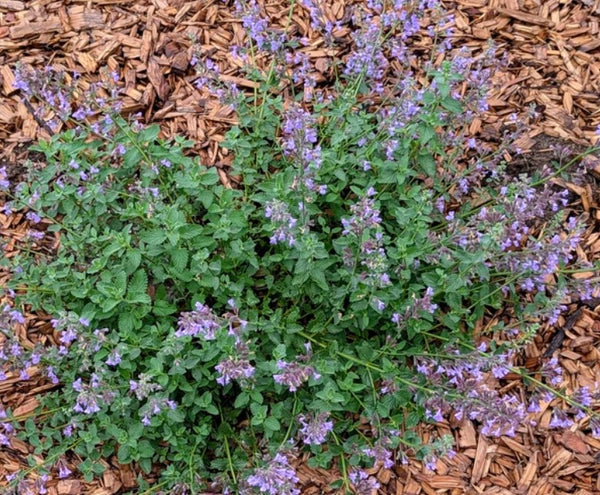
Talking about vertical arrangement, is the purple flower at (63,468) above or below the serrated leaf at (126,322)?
below

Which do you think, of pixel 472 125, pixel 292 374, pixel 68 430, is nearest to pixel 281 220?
pixel 292 374

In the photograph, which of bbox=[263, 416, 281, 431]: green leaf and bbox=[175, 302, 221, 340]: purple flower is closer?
bbox=[175, 302, 221, 340]: purple flower

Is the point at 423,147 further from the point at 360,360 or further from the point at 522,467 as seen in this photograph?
the point at 522,467

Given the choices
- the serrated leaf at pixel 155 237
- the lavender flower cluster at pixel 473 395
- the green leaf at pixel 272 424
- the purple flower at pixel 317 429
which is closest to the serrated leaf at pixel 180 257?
the serrated leaf at pixel 155 237

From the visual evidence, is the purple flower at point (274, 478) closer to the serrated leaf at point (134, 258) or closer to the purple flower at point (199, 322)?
the purple flower at point (199, 322)

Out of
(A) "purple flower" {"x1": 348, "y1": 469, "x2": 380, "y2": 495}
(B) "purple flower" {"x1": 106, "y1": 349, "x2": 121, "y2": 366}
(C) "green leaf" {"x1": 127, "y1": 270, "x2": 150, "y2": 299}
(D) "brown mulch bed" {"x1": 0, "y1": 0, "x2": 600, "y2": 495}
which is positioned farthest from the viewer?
(D) "brown mulch bed" {"x1": 0, "y1": 0, "x2": 600, "y2": 495}

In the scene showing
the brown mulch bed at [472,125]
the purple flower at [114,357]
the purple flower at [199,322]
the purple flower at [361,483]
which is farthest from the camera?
the brown mulch bed at [472,125]

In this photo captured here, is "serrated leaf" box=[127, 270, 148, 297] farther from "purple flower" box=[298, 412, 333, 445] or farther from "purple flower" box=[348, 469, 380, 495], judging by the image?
"purple flower" box=[348, 469, 380, 495]

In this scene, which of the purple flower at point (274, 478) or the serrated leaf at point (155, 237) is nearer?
the purple flower at point (274, 478)

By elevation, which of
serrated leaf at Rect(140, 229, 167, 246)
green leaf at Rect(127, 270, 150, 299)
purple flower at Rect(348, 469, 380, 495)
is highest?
serrated leaf at Rect(140, 229, 167, 246)

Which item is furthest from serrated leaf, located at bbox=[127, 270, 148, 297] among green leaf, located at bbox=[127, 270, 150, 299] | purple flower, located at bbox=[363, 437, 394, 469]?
purple flower, located at bbox=[363, 437, 394, 469]
